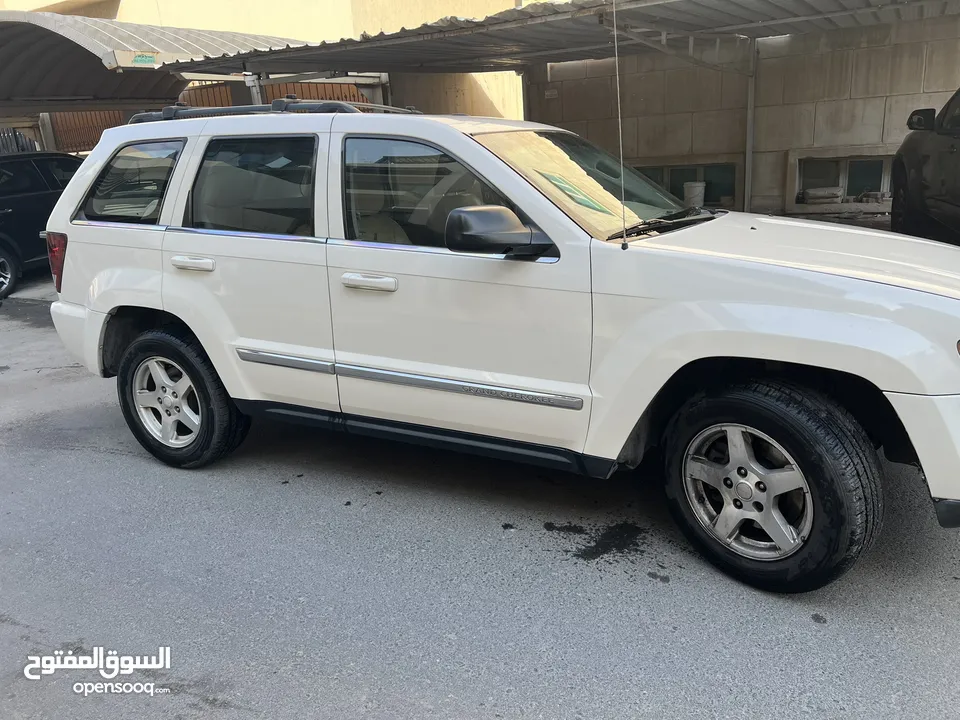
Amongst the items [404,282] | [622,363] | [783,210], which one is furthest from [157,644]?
[783,210]

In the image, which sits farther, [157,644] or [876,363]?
[157,644]

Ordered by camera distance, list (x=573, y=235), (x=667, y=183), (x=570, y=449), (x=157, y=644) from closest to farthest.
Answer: (x=157, y=644), (x=573, y=235), (x=570, y=449), (x=667, y=183)

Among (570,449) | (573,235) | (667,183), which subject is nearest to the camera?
(573,235)

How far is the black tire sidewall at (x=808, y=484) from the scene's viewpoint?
9.18ft

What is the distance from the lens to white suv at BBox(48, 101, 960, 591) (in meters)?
→ 2.78

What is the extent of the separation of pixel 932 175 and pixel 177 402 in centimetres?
586

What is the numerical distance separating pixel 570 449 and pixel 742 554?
31.9 inches

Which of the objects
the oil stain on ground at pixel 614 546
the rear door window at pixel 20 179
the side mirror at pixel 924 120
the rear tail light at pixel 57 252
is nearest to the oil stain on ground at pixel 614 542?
the oil stain on ground at pixel 614 546

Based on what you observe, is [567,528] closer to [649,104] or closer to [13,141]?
[649,104]

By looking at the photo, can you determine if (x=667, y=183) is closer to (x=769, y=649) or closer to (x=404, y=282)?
(x=404, y=282)

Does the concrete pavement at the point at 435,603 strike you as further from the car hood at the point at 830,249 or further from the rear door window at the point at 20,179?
the rear door window at the point at 20,179

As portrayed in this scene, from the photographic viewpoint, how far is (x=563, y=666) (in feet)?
8.87

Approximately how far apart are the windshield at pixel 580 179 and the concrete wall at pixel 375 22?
28.3 feet

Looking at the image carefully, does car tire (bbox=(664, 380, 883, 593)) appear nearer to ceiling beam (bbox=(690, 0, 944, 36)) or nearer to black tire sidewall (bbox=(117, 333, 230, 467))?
black tire sidewall (bbox=(117, 333, 230, 467))
